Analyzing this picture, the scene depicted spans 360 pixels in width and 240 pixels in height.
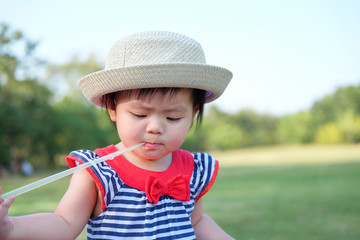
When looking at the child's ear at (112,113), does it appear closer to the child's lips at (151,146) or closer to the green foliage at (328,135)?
the child's lips at (151,146)

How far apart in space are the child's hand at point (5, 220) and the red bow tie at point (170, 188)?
20.1 inches

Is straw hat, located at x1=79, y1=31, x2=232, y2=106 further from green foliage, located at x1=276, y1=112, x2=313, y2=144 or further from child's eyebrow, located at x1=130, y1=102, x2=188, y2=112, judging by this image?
green foliage, located at x1=276, y1=112, x2=313, y2=144

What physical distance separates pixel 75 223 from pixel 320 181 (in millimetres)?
8951

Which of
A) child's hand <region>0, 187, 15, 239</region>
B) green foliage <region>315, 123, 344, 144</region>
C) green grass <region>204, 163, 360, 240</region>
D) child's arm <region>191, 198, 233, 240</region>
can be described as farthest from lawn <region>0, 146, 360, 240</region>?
green foliage <region>315, 123, 344, 144</region>

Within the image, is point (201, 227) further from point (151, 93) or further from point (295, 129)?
point (295, 129)

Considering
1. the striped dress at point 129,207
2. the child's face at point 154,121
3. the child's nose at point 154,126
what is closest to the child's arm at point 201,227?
the striped dress at point 129,207

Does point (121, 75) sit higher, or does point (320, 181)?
point (121, 75)

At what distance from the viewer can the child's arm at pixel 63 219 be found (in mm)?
1120

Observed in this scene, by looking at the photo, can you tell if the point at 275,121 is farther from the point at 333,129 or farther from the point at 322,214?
the point at 322,214

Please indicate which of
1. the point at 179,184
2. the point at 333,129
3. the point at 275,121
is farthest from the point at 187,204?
the point at 275,121

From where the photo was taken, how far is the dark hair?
56.9 inches

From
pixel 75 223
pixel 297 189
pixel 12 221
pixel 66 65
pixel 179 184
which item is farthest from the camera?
pixel 66 65

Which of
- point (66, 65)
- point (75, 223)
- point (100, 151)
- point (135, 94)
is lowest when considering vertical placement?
point (75, 223)

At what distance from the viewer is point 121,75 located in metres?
1.40
